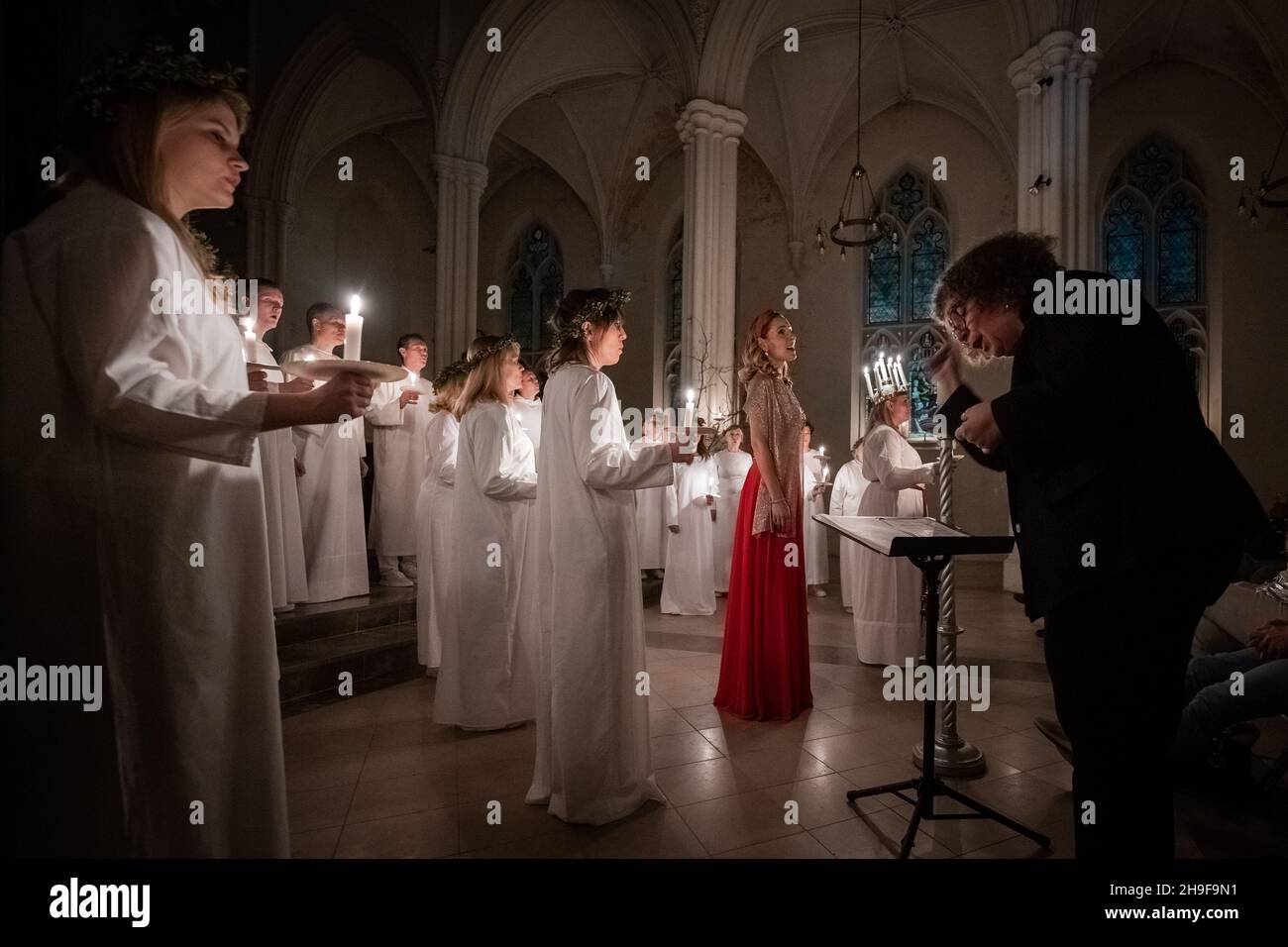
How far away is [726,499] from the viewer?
8.63 metres

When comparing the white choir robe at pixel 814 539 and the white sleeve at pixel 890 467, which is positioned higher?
the white sleeve at pixel 890 467

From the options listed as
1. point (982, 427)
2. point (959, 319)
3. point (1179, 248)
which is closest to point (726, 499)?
point (959, 319)

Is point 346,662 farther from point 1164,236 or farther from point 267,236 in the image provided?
point 1164,236

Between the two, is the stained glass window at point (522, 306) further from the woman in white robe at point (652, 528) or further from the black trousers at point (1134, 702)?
the black trousers at point (1134, 702)

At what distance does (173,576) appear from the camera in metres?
1.51

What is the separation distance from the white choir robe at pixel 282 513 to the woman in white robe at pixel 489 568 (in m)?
1.26

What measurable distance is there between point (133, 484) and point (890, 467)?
477cm

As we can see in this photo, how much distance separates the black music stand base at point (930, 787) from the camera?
2598mm

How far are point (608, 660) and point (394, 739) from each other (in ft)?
5.56

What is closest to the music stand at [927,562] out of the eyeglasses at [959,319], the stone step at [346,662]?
the eyeglasses at [959,319]

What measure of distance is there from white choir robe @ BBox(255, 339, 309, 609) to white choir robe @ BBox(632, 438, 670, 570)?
4452 mm

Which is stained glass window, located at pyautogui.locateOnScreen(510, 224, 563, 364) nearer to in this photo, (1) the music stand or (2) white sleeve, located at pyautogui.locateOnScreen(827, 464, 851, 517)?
(2) white sleeve, located at pyautogui.locateOnScreen(827, 464, 851, 517)

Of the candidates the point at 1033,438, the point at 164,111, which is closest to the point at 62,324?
the point at 164,111
